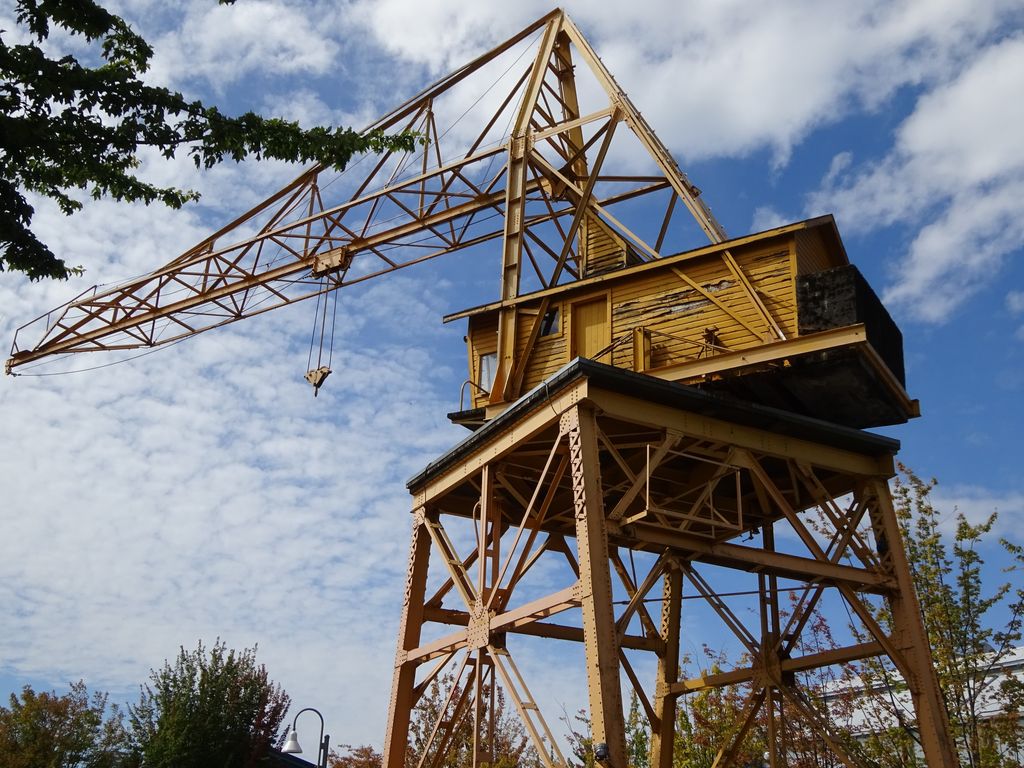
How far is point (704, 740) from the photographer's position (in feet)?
100

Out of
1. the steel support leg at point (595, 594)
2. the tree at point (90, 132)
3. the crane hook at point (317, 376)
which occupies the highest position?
the crane hook at point (317, 376)

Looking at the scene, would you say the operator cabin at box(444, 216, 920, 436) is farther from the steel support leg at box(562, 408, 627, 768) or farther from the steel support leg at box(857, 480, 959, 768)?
the steel support leg at box(562, 408, 627, 768)

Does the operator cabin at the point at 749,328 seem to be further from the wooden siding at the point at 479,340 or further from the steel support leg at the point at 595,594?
the steel support leg at the point at 595,594

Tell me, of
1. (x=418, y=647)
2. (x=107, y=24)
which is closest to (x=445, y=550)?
(x=418, y=647)

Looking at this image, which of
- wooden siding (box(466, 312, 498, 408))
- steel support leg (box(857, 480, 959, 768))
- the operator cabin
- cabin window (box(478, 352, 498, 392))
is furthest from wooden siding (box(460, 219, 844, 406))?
steel support leg (box(857, 480, 959, 768))

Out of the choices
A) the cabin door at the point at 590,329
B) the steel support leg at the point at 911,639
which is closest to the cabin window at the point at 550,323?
the cabin door at the point at 590,329

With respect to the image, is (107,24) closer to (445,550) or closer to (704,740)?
(445,550)

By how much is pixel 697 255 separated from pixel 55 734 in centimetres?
3357

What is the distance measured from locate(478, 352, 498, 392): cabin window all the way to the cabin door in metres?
2.00

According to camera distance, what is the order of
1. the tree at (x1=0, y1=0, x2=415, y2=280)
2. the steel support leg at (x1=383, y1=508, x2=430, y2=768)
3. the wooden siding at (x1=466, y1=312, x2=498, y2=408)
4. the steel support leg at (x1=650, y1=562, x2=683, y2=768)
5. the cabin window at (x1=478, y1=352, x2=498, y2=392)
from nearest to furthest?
the tree at (x1=0, y1=0, x2=415, y2=280)
the steel support leg at (x1=383, y1=508, x2=430, y2=768)
the steel support leg at (x1=650, y1=562, x2=683, y2=768)
the cabin window at (x1=478, y1=352, x2=498, y2=392)
the wooden siding at (x1=466, y1=312, x2=498, y2=408)

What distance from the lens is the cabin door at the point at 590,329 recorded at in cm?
2108

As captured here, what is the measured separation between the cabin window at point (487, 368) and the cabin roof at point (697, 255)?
968 millimetres

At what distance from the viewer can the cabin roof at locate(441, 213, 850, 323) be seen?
64.1 ft

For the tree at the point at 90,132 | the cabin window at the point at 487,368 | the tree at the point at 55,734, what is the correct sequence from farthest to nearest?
the tree at the point at 55,734, the cabin window at the point at 487,368, the tree at the point at 90,132
